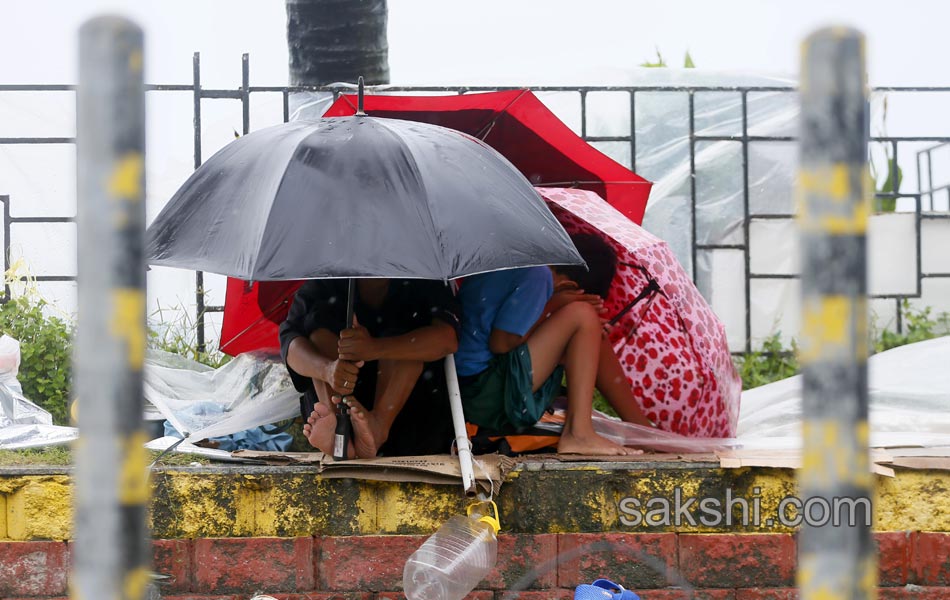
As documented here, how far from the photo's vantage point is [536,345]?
439 cm

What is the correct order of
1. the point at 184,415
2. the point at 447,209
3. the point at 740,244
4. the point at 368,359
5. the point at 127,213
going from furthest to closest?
the point at 740,244, the point at 184,415, the point at 368,359, the point at 447,209, the point at 127,213

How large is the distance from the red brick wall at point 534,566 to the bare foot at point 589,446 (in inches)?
14.8

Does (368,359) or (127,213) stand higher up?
(127,213)

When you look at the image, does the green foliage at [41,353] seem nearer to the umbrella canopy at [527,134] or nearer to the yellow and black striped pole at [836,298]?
the umbrella canopy at [527,134]

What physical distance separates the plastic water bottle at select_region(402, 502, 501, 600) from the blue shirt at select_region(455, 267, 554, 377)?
0.74 metres

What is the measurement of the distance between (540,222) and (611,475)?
95cm

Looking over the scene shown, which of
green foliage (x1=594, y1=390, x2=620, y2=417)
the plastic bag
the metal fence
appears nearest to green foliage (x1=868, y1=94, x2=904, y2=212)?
the metal fence

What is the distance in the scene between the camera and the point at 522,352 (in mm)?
4352

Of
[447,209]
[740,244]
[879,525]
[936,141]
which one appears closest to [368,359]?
[447,209]

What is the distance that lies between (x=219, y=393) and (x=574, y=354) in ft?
5.91

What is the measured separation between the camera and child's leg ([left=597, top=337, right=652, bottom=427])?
468 centimetres

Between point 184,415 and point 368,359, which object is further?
point 184,415

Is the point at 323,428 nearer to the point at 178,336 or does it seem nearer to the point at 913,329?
the point at 178,336

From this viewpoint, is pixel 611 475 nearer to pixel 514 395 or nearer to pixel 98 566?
pixel 514 395
